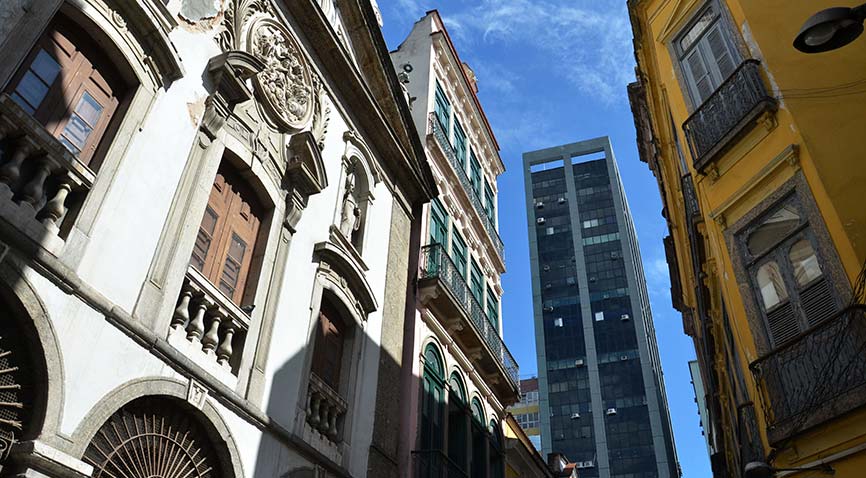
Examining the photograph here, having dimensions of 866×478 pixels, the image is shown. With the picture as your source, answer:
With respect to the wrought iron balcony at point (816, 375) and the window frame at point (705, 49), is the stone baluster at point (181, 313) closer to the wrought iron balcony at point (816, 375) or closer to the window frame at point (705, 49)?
the wrought iron balcony at point (816, 375)

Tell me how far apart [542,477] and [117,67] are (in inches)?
737

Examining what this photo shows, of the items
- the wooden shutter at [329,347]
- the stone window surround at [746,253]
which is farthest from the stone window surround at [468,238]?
the stone window surround at [746,253]

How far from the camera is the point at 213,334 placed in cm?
812

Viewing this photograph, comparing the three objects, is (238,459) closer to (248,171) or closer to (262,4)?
(248,171)

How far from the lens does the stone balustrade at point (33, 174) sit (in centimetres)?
592

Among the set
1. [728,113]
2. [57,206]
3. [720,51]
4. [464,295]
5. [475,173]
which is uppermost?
[475,173]

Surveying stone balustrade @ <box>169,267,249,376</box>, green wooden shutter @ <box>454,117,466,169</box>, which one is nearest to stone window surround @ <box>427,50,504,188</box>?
green wooden shutter @ <box>454,117,466,169</box>

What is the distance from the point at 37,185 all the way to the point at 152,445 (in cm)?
282

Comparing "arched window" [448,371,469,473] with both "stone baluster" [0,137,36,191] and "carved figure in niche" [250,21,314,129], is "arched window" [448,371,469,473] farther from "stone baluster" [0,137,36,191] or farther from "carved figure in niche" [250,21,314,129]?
"stone baluster" [0,137,36,191]

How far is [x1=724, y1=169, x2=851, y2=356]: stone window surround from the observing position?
7879 millimetres

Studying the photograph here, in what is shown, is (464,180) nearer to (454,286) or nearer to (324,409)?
(454,286)

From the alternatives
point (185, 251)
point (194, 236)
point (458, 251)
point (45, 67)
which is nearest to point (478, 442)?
point (458, 251)

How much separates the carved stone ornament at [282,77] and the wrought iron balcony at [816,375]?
7.68m

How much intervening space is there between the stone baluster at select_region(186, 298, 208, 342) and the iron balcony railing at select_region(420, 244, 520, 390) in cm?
710
